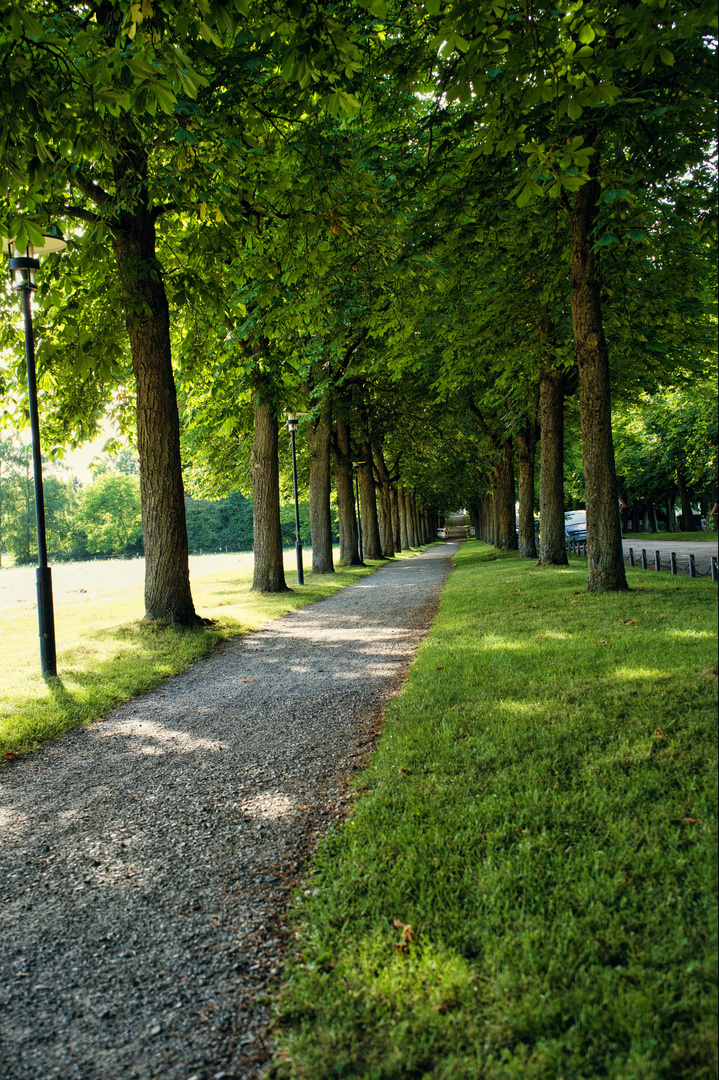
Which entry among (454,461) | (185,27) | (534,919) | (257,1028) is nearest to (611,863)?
(534,919)

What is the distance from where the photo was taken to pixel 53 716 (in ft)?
18.9

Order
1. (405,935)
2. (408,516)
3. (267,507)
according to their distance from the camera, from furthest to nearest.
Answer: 1. (408,516)
2. (267,507)
3. (405,935)

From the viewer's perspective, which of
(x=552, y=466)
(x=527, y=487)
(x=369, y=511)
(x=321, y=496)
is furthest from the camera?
(x=369, y=511)

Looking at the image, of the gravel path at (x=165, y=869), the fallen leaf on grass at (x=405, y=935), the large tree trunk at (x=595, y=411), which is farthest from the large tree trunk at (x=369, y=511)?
the fallen leaf on grass at (x=405, y=935)

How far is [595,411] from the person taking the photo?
9.62m

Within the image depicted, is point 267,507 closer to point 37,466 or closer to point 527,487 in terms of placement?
point 37,466

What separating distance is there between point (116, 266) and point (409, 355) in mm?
5121

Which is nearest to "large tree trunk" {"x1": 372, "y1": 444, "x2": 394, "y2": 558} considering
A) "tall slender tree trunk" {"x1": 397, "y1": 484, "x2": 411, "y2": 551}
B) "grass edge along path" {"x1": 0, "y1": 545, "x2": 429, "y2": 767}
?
"tall slender tree trunk" {"x1": 397, "y1": 484, "x2": 411, "y2": 551}

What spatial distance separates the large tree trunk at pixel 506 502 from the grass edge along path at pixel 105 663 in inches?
556

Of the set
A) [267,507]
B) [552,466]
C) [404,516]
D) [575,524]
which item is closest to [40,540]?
[267,507]

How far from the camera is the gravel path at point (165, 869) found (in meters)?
2.15

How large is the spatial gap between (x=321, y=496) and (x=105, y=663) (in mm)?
13736

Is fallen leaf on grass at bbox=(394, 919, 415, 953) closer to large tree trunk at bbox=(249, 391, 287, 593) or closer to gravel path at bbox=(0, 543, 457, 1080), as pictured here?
gravel path at bbox=(0, 543, 457, 1080)

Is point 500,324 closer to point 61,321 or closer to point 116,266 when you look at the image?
point 116,266
